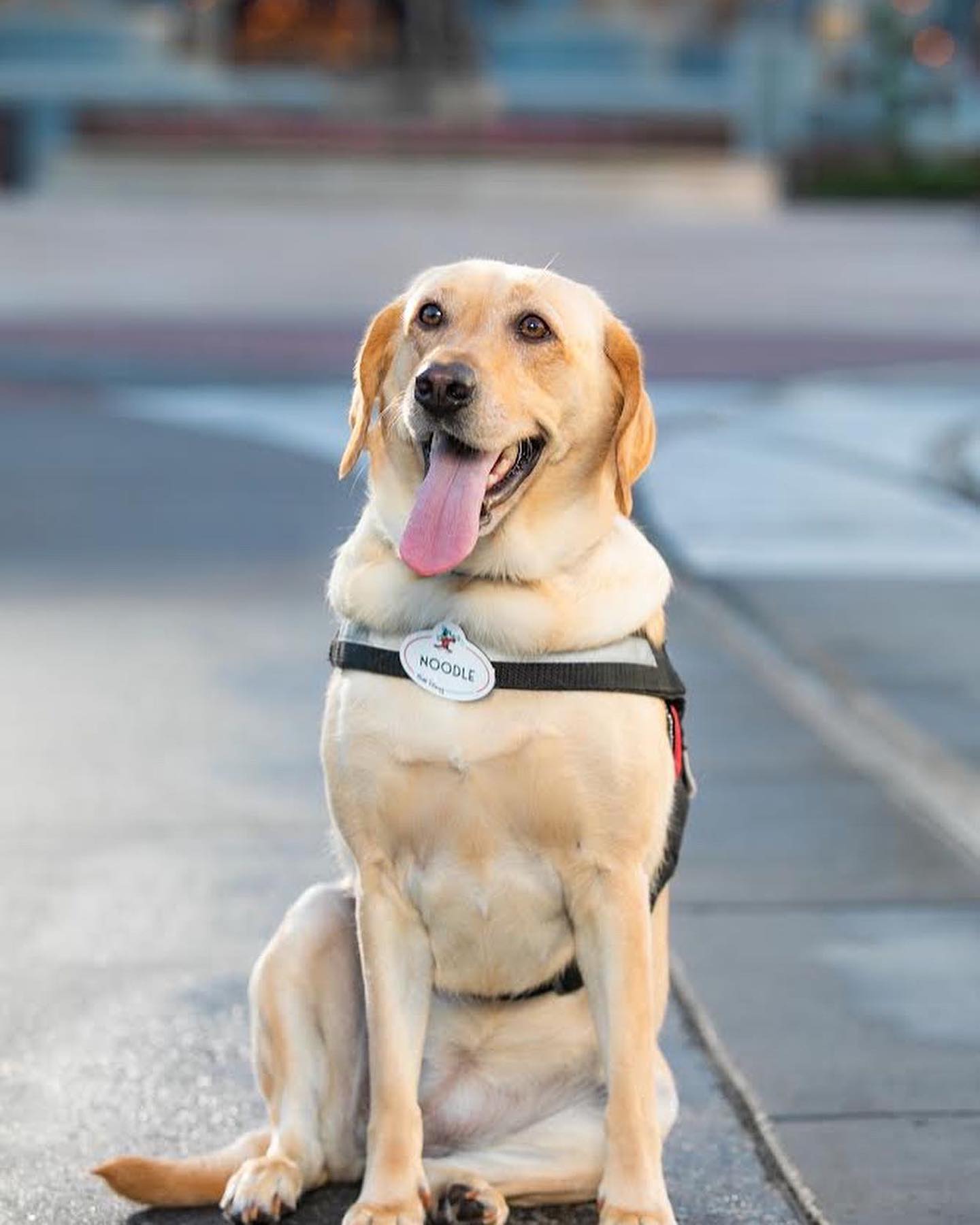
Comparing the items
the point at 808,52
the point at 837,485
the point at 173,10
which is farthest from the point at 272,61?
the point at 837,485

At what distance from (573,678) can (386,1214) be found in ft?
2.91

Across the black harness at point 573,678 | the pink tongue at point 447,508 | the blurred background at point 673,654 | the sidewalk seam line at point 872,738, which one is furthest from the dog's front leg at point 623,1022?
the sidewalk seam line at point 872,738

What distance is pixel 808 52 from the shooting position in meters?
57.1

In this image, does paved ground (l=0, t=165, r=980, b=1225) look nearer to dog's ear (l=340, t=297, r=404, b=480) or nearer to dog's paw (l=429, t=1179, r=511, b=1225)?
dog's paw (l=429, t=1179, r=511, b=1225)

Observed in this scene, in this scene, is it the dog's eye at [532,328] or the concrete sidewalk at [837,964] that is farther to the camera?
the concrete sidewalk at [837,964]

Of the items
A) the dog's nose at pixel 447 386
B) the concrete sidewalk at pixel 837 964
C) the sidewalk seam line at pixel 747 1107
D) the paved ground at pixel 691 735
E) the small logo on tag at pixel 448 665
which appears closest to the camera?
the dog's nose at pixel 447 386

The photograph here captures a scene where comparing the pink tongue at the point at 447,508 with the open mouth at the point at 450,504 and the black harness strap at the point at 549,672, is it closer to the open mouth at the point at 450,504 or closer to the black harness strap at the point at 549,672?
the open mouth at the point at 450,504

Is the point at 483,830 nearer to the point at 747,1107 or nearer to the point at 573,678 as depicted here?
the point at 573,678

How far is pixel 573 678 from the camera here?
13.4 ft

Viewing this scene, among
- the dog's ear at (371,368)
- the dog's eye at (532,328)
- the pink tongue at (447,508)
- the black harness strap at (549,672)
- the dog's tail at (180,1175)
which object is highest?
the dog's eye at (532,328)

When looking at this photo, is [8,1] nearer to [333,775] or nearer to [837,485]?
[837,485]

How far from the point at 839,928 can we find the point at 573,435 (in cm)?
222

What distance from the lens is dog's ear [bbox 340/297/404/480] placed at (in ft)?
13.9

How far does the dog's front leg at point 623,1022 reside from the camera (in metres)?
4.05
